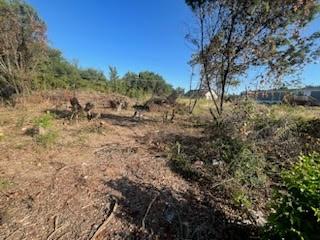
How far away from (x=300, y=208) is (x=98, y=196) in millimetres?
1926

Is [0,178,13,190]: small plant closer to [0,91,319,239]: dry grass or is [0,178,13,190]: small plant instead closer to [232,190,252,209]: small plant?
[0,91,319,239]: dry grass

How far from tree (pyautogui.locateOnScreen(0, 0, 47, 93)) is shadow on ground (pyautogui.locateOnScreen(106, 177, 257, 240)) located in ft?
22.9

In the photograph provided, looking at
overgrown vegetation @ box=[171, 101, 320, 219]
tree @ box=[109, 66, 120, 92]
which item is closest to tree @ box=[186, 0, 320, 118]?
overgrown vegetation @ box=[171, 101, 320, 219]

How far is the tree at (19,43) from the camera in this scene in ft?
25.3

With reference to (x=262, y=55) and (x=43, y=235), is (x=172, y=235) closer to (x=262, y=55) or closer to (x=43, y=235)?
(x=43, y=235)

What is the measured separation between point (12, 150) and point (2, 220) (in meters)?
1.88

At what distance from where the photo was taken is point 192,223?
2.43 metres

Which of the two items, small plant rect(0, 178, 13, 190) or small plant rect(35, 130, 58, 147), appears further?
small plant rect(35, 130, 58, 147)

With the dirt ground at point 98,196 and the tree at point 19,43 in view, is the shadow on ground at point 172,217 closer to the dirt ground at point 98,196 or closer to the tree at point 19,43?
the dirt ground at point 98,196

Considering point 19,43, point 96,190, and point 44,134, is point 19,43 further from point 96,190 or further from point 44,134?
point 96,190

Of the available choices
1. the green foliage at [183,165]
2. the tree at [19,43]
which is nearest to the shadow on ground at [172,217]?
the green foliage at [183,165]

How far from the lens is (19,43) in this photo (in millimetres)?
8008

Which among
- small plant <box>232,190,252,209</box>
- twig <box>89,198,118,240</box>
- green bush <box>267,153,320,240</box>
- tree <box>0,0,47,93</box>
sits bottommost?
twig <box>89,198,118,240</box>

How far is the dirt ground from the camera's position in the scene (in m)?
2.30
